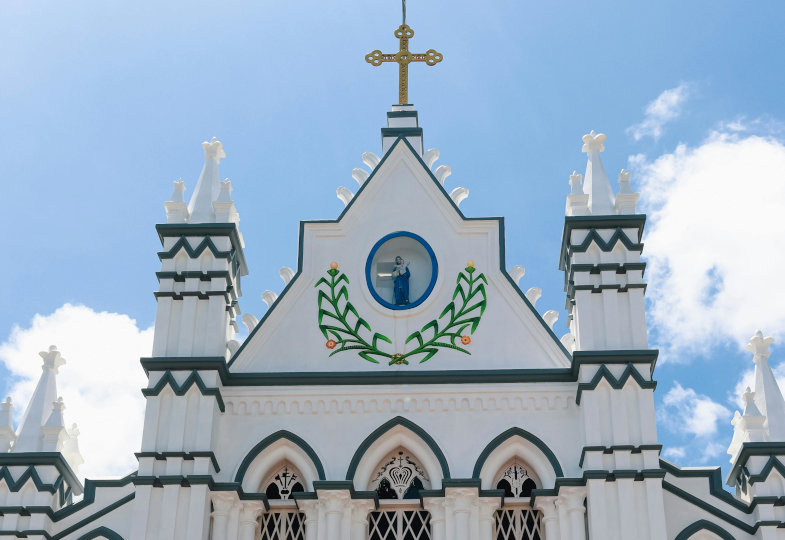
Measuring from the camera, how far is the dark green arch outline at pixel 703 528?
2147cm

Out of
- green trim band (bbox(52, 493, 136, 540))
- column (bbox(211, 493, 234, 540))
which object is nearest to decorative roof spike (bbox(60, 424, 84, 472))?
green trim band (bbox(52, 493, 136, 540))

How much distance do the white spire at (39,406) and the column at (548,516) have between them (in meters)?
7.72

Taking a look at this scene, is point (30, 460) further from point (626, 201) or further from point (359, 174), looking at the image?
point (626, 201)

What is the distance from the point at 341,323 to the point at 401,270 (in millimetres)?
1368

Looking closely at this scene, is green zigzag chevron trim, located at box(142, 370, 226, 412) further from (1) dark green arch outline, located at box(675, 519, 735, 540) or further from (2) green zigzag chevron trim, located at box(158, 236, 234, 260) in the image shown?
(1) dark green arch outline, located at box(675, 519, 735, 540)

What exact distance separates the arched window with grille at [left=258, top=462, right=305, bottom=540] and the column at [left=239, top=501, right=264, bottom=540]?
0.25 metres

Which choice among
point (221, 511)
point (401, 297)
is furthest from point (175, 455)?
point (401, 297)

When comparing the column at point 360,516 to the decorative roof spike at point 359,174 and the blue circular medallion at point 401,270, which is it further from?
the decorative roof spike at point 359,174

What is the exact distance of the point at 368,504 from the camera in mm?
21859

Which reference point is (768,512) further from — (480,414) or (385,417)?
(385,417)

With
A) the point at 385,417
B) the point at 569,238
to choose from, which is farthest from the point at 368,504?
the point at 569,238

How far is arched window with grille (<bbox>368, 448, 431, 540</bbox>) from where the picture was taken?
21906mm

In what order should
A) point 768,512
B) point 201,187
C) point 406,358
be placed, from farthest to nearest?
point 201,187 → point 406,358 → point 768,512

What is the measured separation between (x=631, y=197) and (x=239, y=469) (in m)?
7.78
